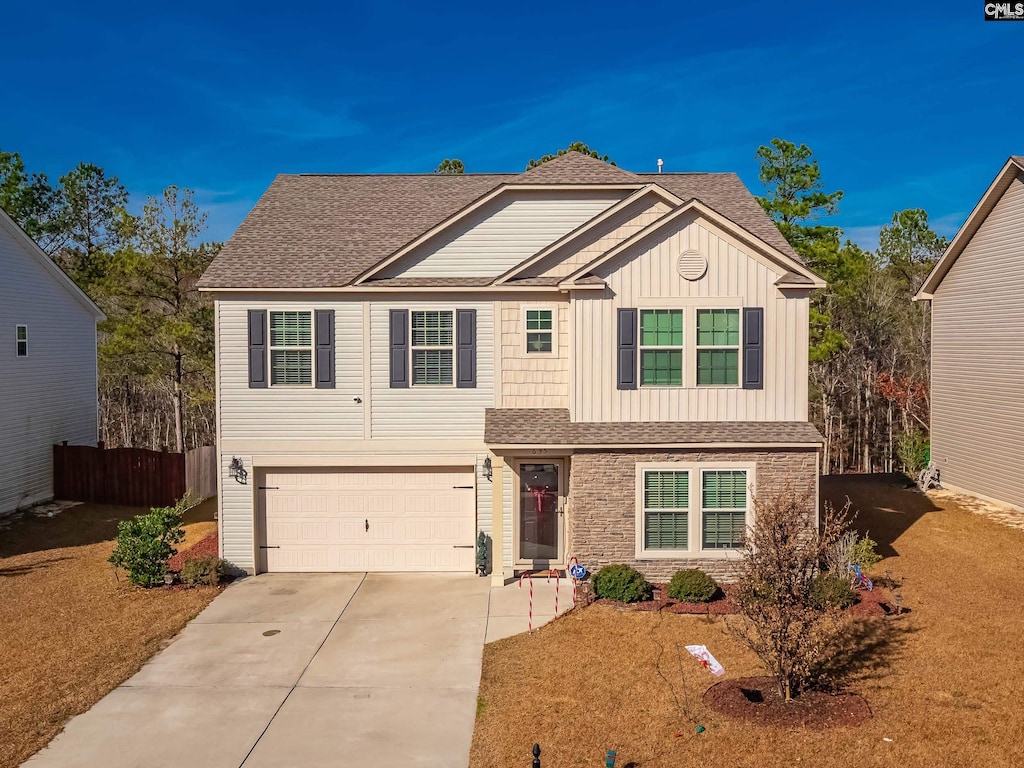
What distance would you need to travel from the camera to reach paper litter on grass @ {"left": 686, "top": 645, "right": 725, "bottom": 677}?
10250 mm

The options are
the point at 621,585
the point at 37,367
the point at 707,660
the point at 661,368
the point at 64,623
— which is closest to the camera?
the point at 707,660

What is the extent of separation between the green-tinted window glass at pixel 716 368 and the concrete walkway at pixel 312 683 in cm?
496

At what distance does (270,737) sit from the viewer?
920cm

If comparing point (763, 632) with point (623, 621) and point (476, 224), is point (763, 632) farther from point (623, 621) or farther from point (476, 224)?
point (476, 224)

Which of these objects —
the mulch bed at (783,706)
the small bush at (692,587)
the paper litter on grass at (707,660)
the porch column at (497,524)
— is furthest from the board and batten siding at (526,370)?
the mulch bed at (783,706)

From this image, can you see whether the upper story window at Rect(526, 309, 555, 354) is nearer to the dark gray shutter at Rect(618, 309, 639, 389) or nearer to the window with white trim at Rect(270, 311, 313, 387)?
the dark gray shutter at Rect(618, 309, 639, 389)

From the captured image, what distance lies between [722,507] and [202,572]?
10.2m

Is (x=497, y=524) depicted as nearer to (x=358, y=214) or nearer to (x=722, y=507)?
(x=722, y=507)

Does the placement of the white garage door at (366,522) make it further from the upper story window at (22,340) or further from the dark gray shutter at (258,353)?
the upper story window at (22,340)

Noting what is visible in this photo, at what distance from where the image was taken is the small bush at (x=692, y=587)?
44.1 ft

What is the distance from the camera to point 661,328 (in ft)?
49.0

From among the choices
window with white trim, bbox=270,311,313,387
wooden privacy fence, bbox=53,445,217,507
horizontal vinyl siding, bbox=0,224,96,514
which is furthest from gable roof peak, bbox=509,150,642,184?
horizontal vinyl siding, bbox=0,224,96,514

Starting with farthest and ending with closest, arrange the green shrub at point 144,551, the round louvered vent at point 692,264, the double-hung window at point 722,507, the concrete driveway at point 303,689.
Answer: the round louvered vent at point 692,264
the green shrub at point 144,551
the double-hung window at point 722,507
the concrete driveway at point 303,689
